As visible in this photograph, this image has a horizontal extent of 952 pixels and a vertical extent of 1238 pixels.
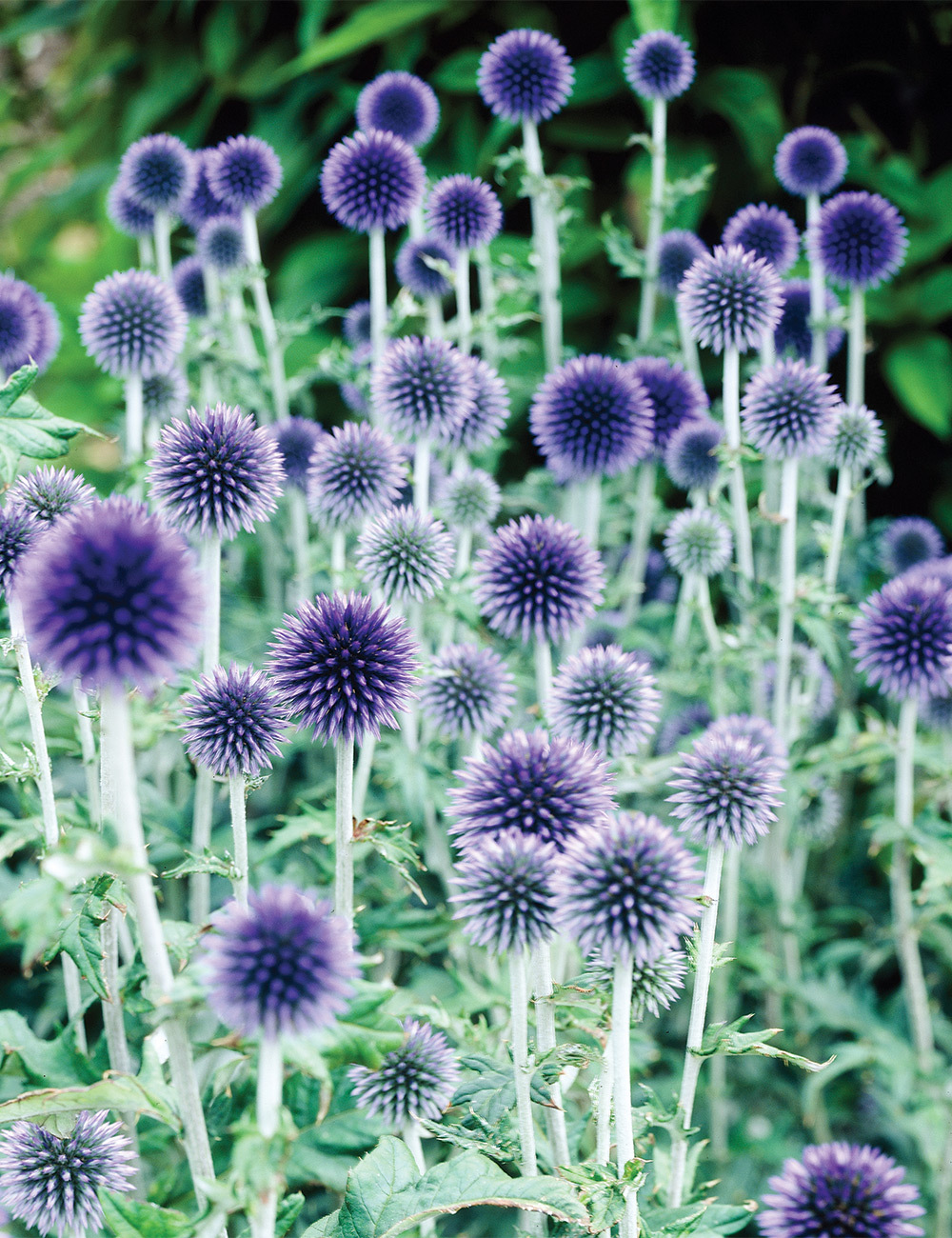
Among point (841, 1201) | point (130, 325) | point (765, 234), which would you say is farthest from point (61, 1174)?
point (765, 234)

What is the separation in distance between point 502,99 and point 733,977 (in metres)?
2.57

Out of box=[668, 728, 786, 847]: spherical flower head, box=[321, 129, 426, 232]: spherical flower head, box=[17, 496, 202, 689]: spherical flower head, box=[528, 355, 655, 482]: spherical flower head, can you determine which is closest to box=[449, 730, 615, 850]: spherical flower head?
box=[668, 728, 786, 847]: spherical flower head

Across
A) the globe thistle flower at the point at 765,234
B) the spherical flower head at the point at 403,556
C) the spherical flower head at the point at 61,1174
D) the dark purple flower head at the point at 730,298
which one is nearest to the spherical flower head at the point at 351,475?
the spherical flower head at the point at 403,556

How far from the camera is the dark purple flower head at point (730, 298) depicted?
2.11 metres

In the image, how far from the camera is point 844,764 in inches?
95.7

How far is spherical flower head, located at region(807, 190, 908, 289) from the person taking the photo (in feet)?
8.27

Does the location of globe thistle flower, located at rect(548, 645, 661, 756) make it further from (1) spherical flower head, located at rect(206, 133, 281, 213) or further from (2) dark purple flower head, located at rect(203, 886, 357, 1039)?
(1) spherical flower head, located at rect(206, 133, 281, 213)

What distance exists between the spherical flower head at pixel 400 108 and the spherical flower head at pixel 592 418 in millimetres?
928

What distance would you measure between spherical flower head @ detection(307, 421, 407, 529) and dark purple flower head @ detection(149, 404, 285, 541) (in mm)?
407

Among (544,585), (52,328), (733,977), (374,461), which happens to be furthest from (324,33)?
(733,977)

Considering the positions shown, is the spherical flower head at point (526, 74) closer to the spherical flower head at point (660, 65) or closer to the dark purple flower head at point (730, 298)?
the spherical flower head at point (660, 65)

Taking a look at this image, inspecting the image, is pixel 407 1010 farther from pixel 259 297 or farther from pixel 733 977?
pixel 259 297

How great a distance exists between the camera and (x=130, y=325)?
216cm

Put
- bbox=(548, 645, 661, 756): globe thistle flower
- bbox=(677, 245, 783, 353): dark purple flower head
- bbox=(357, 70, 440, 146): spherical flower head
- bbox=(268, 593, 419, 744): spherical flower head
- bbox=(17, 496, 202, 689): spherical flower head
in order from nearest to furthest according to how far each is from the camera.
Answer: bbox=(17, 496, 202, 689): spherical flower head, bbox=(268, 593, 419, 744): spherical flower head, bbox=(548, 645, 661, 756): globe thistle flower, bbox=(677, 245, 783, 353): dark purple flower head, bbox=(357, 70, 440, 146): spherical flower head
